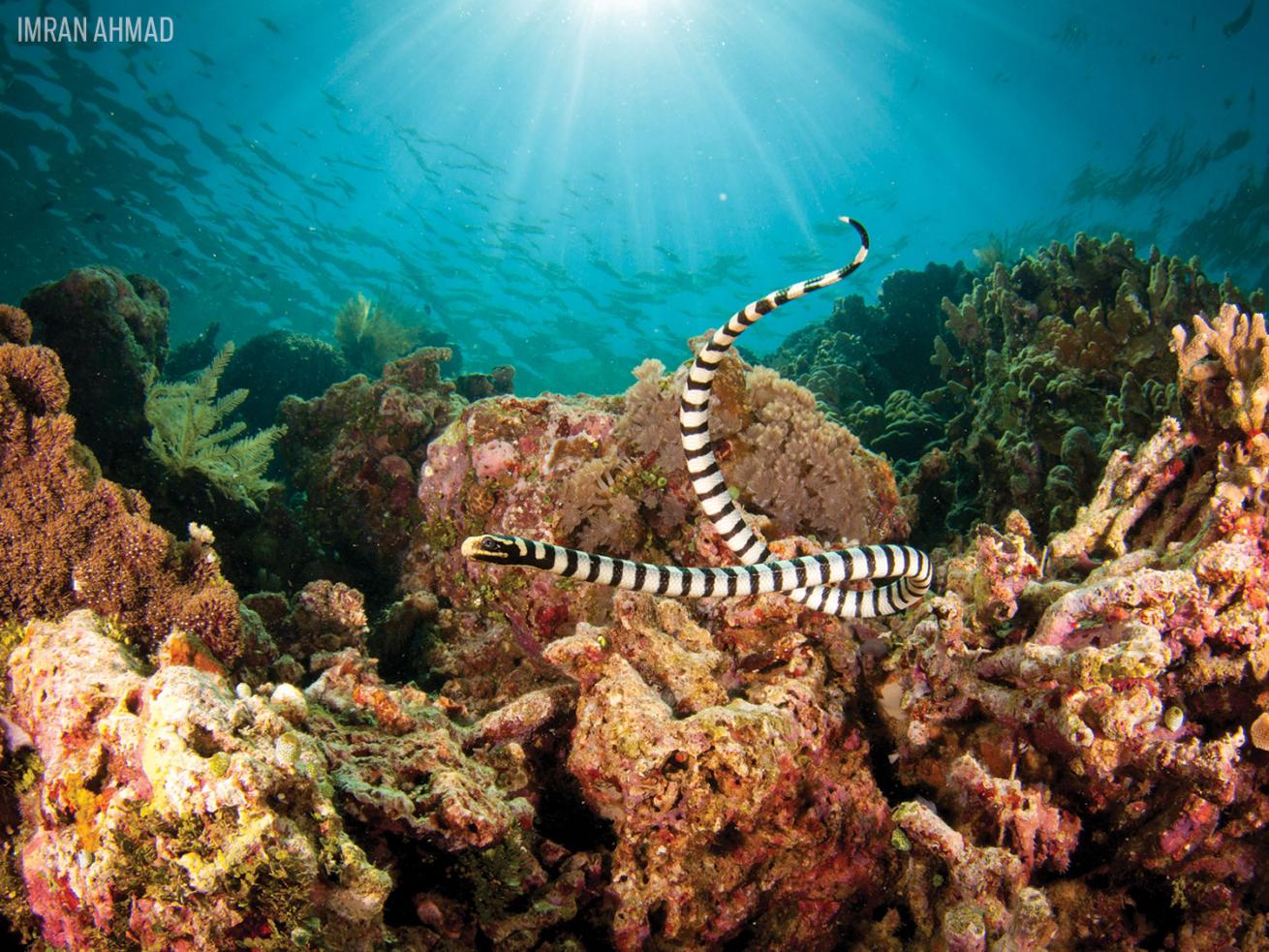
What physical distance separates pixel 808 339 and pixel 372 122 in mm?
17862

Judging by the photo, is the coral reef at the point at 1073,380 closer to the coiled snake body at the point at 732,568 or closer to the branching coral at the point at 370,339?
the coiled snake body at the point at 732,568

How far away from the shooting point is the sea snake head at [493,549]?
284cm

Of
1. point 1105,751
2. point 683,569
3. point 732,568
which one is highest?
point 732,568

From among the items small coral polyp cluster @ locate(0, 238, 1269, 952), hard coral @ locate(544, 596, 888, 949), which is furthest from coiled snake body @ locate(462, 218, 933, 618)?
hard coral @ locate(544, 596, 888, 949)

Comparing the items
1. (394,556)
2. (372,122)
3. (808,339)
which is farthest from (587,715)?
(372,122)

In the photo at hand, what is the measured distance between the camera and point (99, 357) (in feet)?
19.5

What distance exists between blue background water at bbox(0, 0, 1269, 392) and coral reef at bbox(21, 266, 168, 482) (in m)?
15.1

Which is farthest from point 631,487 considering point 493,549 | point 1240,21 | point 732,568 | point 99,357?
point 1240,21

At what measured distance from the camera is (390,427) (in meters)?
6.43

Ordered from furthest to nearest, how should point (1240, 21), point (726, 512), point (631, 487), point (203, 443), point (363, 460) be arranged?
point (1240, 21)
point (363, 460)
point (203, 443)
point (631, 487)
point (726, 512)

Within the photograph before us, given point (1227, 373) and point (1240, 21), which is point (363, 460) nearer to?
point (1227, 373)

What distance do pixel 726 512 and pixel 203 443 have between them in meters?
5.01

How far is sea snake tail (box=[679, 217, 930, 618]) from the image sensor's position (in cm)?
391

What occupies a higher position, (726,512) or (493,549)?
(726,512)
